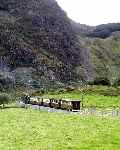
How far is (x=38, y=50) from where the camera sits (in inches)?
7057

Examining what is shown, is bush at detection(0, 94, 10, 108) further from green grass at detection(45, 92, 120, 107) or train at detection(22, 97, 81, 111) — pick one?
green grass at detection(45, 92, 120, 107)

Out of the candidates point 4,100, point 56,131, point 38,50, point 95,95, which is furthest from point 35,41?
point 56,131

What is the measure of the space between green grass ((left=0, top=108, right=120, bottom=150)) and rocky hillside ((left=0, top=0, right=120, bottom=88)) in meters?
74.7

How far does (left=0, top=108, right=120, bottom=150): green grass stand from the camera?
1945 inches

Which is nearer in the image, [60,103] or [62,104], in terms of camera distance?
[62,104]

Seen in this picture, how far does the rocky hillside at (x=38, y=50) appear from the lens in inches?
6368

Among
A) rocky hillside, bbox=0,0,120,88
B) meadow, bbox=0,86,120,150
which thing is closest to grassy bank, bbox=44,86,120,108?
rocky hillside, bbox=0,0,120,88

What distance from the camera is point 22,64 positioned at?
538ft

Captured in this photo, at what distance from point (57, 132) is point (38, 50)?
399ft

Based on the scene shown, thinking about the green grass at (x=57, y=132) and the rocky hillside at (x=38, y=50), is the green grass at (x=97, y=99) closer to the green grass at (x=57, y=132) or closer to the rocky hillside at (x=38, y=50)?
the green grass at (x=57, y=132)

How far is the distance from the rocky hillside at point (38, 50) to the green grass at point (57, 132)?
74.7m

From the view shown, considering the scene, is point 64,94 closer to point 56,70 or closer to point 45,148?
point 56,70

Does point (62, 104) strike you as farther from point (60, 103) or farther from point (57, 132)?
point (57, 132)

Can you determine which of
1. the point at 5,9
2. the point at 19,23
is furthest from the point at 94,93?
the point at 5,9
